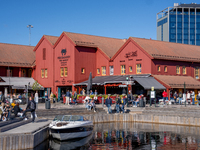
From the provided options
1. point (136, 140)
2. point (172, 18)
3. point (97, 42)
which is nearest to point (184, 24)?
point (172, 18)

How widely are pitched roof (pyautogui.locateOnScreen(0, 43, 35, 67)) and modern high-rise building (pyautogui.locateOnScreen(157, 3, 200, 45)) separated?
78.6 m

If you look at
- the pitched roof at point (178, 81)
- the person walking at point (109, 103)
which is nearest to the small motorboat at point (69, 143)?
the person walking at point (109, 103)

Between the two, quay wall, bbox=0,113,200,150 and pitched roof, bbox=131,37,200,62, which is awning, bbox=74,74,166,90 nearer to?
pitched roof, bbox=131,37,200,62

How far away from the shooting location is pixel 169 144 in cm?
2064

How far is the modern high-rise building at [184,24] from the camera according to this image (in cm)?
12406

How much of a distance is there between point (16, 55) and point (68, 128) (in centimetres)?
3705

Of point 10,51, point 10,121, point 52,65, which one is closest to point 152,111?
point 10,121

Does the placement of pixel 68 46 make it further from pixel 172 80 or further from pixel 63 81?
pixel 172 80

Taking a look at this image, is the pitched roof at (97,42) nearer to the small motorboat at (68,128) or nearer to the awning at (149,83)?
the awning at (149,83)

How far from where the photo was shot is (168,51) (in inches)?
1829

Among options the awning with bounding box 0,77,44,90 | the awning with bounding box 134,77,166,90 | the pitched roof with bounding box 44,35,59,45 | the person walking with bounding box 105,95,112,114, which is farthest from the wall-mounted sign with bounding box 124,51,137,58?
the awning with bounding box 0,77,44,90

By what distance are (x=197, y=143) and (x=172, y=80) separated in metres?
22.0

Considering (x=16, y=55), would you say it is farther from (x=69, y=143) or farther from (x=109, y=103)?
(x=69, y=143)

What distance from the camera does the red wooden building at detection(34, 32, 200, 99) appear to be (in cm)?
4281
